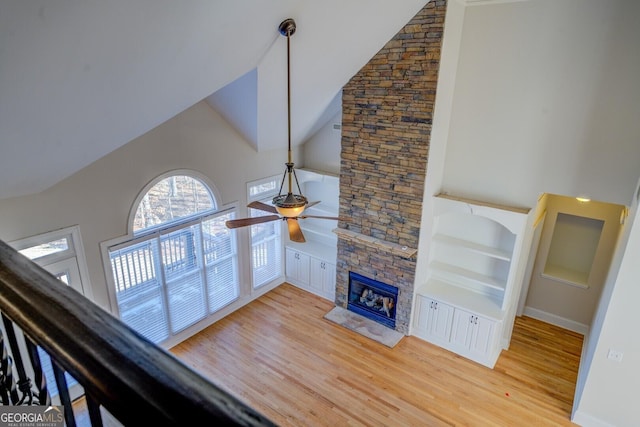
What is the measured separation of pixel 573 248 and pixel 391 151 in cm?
374

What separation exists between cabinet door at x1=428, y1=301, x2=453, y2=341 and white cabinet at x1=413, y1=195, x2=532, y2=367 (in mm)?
48

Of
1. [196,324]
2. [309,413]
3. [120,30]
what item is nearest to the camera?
[120,30]

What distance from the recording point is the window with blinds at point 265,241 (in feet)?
A: 23.0

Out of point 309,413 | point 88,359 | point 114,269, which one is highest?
point 88,359

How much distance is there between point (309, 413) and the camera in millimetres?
4945

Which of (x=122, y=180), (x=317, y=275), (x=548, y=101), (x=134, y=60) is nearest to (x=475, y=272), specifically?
(x=548, y=101)

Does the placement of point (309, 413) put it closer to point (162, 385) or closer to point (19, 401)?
point (19, 401)

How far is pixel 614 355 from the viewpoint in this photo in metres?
4.44

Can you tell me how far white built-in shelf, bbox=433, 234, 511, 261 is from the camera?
576 cm

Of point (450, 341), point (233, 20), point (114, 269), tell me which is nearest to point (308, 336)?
point (450, 341)

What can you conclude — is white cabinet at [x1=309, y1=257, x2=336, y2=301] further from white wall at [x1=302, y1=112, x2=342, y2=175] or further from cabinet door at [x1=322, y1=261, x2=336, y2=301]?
white wall at [x1=302, y1=112, x2=342, y2=175]

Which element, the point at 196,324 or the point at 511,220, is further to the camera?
the point at 196,324

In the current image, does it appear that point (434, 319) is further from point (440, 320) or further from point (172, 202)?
point (172, 202)

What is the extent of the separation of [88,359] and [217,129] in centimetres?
575
